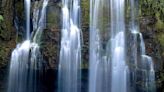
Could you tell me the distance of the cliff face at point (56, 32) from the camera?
63.0ft

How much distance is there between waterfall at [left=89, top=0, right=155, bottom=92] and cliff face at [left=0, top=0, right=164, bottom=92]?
0.29 meters

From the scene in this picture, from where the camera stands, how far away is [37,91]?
19719mm

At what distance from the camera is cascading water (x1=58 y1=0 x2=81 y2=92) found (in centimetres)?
1880

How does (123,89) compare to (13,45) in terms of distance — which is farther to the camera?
(13,45)

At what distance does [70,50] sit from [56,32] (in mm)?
1029

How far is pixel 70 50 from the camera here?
19.0 metres

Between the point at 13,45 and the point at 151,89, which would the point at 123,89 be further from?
the point at 13,45

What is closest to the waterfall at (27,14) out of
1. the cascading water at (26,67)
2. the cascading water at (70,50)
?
the cascading water at (26,67)

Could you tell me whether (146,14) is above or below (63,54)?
above

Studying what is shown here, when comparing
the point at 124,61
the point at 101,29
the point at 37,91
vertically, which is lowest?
the point at 37,91

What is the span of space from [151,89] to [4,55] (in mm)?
6363

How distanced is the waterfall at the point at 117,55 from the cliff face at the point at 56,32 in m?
0.29

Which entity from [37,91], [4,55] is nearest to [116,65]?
[37,91]

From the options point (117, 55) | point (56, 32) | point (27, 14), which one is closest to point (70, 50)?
point (56, 32)
